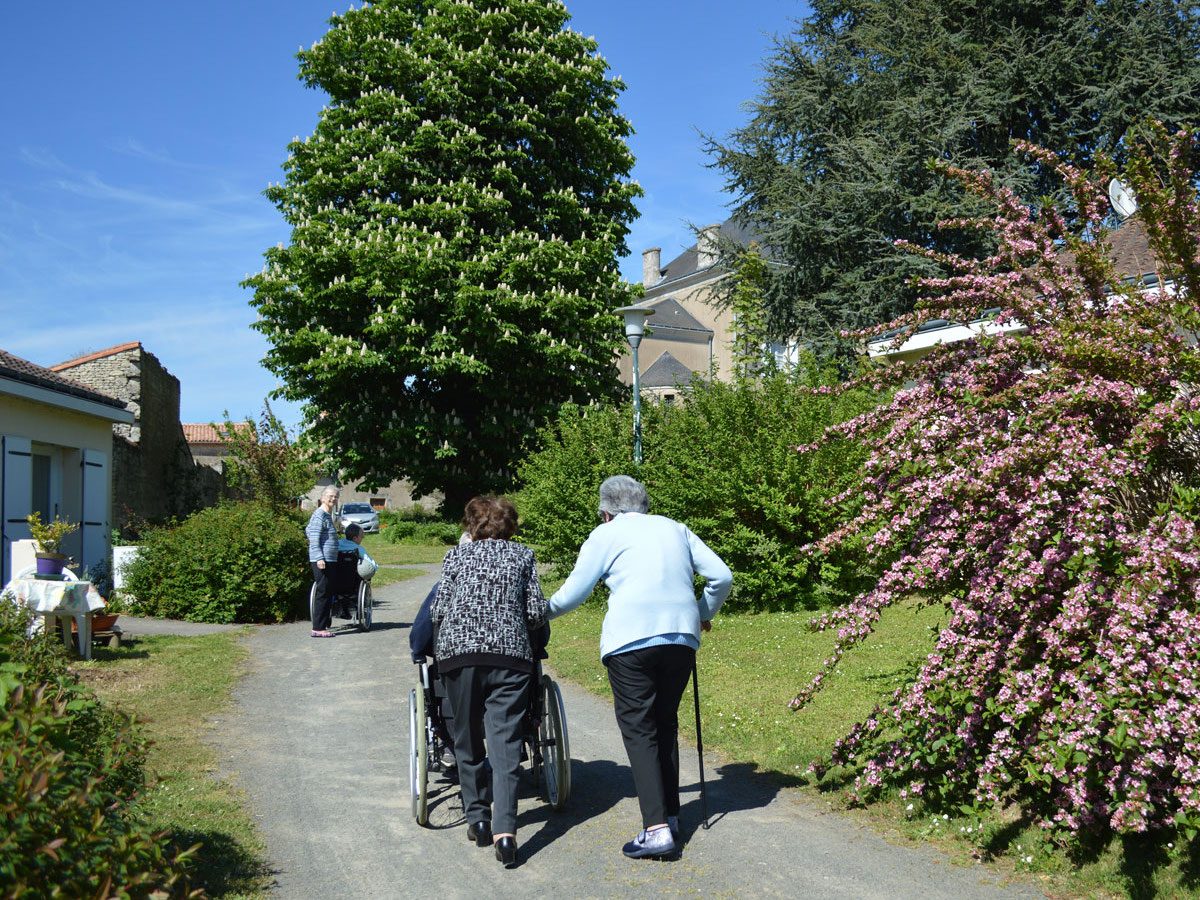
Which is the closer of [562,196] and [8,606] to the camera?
[8,606]

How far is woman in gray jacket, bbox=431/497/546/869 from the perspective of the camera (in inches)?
210

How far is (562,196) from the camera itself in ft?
80.9

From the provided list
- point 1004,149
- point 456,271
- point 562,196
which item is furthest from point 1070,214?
point 456,271

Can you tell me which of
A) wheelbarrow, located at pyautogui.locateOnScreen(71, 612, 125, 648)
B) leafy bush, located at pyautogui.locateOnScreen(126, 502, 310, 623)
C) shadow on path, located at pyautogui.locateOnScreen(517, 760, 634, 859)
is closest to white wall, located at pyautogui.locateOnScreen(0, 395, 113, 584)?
leafy bush, located at pyautogui.locateOnScreen(126, 502, 310, 623)

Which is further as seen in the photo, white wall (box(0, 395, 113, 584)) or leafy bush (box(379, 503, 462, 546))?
leafy bush (box(379, 503, 462, 546))

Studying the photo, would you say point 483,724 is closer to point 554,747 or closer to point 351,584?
point 554,747

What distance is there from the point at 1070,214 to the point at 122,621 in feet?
73.8

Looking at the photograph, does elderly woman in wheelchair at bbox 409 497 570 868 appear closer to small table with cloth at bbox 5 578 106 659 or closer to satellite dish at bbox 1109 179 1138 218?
satellite dish at bbox 1109 179 1138 218

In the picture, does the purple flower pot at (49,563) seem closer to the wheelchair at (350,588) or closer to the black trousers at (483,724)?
the wheelchair at (350,588)

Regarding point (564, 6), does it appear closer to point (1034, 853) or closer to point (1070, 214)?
point (1070, 214)

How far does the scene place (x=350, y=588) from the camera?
13.8 m

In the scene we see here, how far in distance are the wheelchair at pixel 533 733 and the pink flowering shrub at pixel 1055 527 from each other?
1.43m

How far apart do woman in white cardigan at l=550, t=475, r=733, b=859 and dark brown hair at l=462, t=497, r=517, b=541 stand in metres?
0.50

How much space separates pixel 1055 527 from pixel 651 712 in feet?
6.95
